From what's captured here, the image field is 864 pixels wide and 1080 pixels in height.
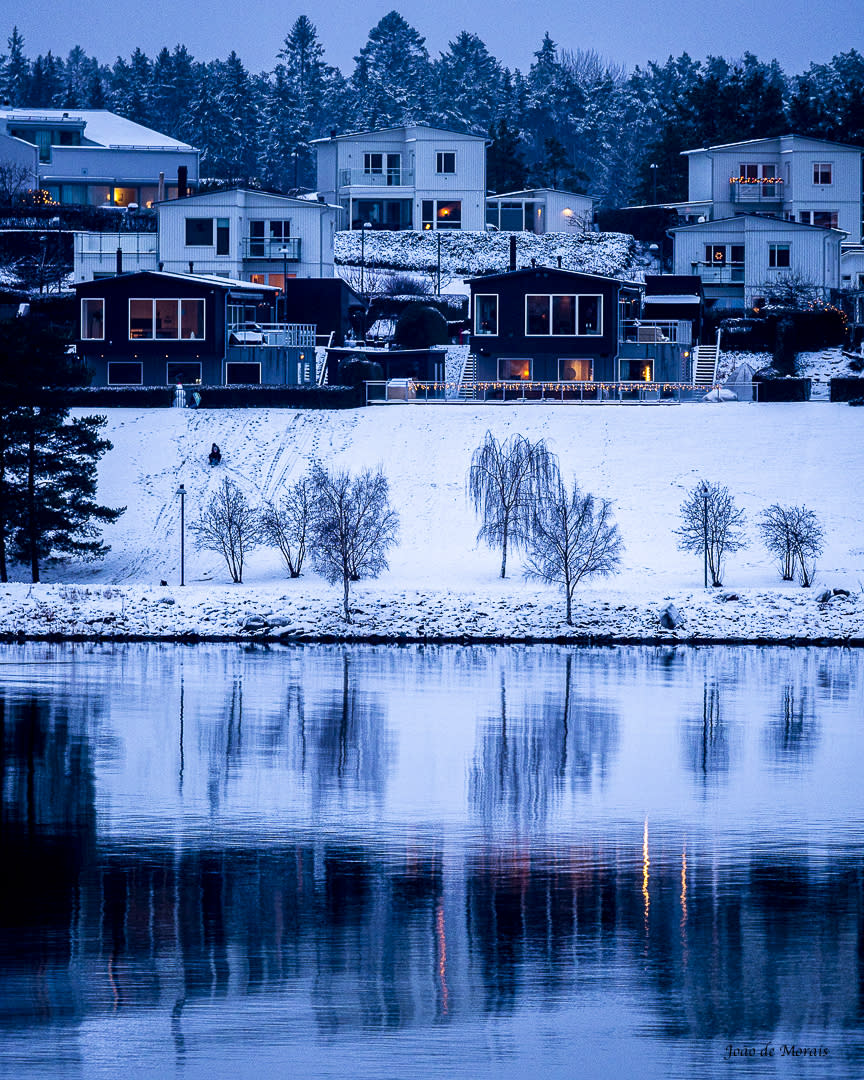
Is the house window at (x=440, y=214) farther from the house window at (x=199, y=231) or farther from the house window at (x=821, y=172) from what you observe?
the house window at (x=821, y=172)

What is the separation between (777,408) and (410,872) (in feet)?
156

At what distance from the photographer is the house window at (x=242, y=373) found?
2965 inches

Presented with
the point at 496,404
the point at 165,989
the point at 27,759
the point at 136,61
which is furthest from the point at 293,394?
the point at 136,61

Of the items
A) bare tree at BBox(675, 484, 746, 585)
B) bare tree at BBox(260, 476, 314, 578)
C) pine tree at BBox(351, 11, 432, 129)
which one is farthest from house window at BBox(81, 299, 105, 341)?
pine tree at BBox(351, 11, 432, 129)

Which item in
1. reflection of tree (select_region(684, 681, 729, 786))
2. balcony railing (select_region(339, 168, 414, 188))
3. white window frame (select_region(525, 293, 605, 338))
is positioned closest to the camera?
reflection of tree (select_region(684, 681, 729, 786))

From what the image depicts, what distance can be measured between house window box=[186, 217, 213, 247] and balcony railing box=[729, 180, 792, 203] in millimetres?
34600

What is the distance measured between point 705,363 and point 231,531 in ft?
104

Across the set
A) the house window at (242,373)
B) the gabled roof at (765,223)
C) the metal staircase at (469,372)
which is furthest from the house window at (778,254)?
the house window at (242,373)

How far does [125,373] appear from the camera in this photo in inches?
2950

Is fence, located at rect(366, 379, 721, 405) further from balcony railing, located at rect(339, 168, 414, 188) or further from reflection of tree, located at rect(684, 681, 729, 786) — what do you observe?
balcony railing, located at rect(339, 168, 414, 188)

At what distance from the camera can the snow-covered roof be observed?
11688cm

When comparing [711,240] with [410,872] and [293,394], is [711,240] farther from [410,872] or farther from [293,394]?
[410,872]

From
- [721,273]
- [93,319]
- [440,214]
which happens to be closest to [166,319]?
[93,319]

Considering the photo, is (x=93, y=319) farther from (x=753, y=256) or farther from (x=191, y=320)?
(x=753, y=256)
